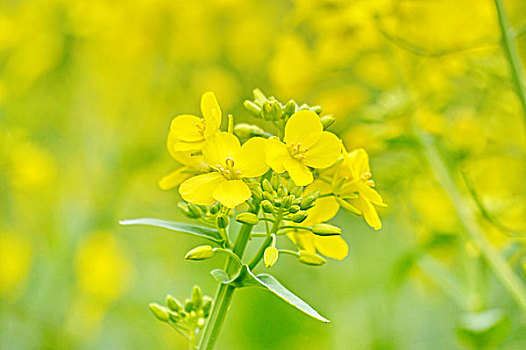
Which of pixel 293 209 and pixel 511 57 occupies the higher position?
pixel 511 57

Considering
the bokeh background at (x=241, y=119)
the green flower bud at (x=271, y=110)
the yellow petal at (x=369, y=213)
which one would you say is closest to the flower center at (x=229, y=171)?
the green flower bud at (x=271, y=110)

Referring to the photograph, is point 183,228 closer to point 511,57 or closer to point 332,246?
point 332,246

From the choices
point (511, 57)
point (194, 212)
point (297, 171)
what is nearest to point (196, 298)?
point (194, 212)

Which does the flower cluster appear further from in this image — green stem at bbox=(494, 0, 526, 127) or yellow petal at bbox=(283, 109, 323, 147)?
green stem at bbox=(494, 0, 526, 127)

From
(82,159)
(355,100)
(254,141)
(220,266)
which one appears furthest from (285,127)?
(82,159)

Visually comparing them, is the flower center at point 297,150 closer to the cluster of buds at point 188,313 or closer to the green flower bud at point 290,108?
the green flower bud at point 290,108
